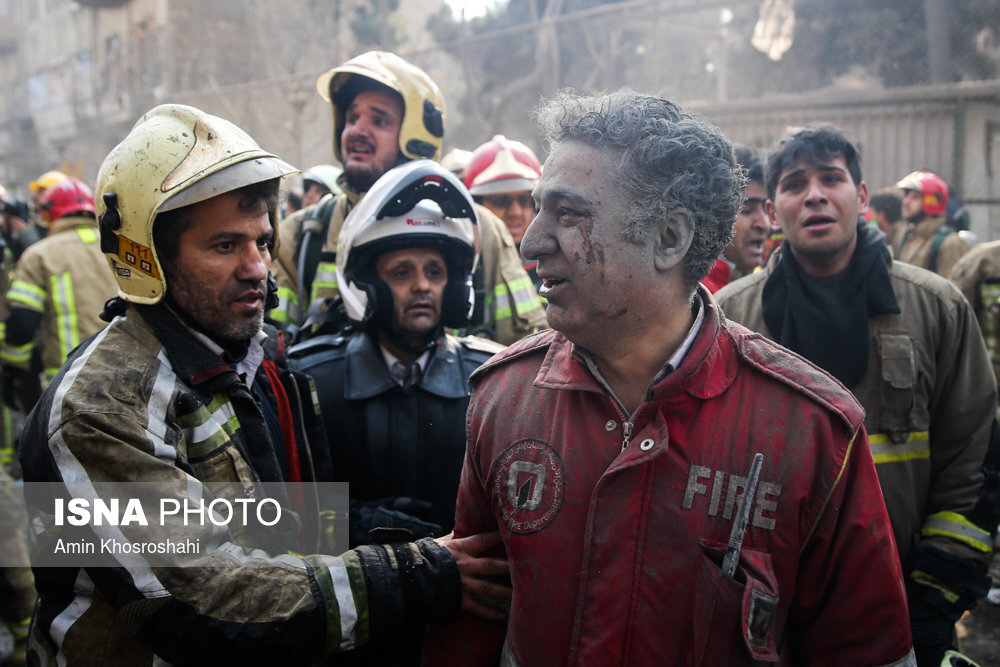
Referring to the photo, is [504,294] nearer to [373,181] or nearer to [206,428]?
[373,181]

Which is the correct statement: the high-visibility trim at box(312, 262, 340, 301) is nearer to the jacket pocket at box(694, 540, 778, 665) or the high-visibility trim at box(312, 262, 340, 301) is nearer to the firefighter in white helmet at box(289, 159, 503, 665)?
the firefighter in white helmet at box(289, 159, 503, 665)

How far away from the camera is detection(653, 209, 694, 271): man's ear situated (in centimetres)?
181

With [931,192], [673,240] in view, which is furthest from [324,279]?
[931,192]

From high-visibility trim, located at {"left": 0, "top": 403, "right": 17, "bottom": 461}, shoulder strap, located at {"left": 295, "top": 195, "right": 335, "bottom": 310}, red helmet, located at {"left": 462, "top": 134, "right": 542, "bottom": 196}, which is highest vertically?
red helmet, located at {"left": 462, "top": 134, "right": 542, "bottom": 196}

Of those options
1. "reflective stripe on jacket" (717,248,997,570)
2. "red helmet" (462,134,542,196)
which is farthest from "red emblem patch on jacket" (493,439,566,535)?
"red helmet" (462,134,542,196)

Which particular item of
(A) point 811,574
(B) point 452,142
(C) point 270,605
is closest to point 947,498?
(A) point 811,574

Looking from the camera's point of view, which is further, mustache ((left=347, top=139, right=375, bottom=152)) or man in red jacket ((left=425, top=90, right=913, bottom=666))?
mustache ((left=347, top=139, right=375, bottom=152))

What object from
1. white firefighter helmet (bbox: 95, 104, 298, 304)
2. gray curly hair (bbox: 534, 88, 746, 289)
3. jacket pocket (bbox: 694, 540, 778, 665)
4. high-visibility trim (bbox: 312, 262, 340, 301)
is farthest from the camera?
high-visibility trim (bbox: 312, 262, 340, 301)

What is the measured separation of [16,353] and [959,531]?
683 cm

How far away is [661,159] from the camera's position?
1758mm

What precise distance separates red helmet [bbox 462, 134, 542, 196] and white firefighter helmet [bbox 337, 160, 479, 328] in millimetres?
2288

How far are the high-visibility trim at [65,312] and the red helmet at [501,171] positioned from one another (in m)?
3.22

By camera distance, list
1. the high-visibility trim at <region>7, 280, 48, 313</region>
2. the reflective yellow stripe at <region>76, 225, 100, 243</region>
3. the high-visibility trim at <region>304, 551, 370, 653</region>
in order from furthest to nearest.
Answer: the reflective yellow stripe at <region>76, 225, 100, 243</region> < the high-visibility trim at <region>7, 280, 48, 313</region> < the high-visibility trim at <region>304, 551, 370, 653</region>

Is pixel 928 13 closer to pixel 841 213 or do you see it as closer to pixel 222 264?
pixel 841 213
